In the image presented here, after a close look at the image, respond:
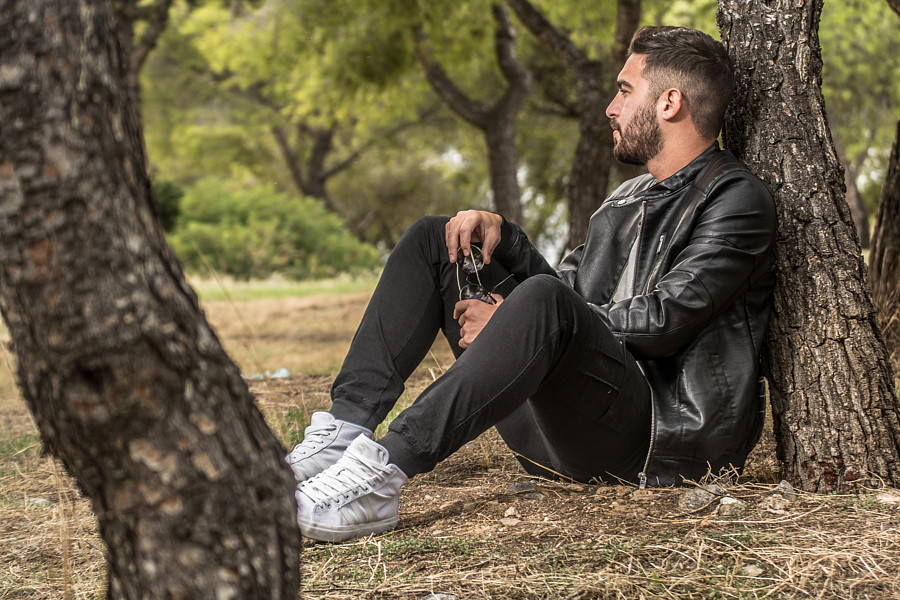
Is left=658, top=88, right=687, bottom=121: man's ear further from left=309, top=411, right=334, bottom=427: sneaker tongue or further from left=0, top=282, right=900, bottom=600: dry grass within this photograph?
left=309, top=411, right=334, bottom=427: sneaker tongue

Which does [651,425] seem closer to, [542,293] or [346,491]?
[542,293]

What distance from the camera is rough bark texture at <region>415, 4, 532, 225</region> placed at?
10461 millimetres

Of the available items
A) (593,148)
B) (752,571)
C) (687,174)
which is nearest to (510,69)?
(593,148)

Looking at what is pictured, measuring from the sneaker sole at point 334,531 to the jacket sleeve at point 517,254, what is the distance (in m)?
1.09

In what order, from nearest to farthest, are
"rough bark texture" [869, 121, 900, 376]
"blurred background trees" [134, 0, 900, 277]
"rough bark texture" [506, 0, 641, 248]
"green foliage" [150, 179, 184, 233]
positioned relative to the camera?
"rough bark texture" [869, 121, 900, 376], "rough bark texture" [506, 0, 641, 248], "blurred background trees" [134, 0, 900, 277], "green foliage" [150, 179, 184, 233]

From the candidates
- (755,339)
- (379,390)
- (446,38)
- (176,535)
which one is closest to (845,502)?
(755,339)

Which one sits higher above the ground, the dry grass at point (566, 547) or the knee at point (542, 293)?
the knee at point (542, 293)

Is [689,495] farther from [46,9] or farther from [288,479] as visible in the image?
[46,9]

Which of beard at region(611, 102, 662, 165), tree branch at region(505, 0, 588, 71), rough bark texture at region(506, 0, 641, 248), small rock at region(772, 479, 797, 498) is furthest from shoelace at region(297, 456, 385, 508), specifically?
tree branch at region(505, 0, 588, 71)

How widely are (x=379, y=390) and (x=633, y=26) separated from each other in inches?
223

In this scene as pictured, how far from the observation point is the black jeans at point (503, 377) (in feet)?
7.39

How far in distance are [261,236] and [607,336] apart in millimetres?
14817

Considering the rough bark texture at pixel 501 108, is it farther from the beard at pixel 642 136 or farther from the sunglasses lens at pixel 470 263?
the sunglasses lens at pixel 470 263

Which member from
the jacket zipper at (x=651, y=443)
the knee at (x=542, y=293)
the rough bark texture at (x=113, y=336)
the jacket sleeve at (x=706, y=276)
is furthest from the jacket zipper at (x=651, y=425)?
the rough bark texture at (x=113, y=336)
